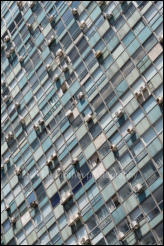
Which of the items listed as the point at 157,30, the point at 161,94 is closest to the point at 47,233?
the point at 161,94

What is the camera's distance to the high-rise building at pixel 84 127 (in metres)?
33.8

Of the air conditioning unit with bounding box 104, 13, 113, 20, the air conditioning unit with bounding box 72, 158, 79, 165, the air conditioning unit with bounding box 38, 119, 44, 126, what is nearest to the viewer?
the air conditioning unit with bounding box 72, 158, 79, 165

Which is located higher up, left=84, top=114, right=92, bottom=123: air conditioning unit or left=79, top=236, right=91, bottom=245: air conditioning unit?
left=84, top=114, right=92, bottom=123: air conditioning unit

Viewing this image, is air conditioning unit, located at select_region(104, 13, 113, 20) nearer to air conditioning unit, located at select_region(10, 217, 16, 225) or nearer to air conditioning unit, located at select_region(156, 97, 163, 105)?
air conditioning unit, located at select_region(156, 97, 163, 105)

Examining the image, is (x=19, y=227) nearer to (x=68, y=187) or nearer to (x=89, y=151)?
(x=68, y=187)

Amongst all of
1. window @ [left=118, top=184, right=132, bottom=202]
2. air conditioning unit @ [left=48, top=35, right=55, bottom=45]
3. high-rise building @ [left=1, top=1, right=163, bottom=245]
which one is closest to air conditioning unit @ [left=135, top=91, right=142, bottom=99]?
high-rise building @ [left=1, top=1, right=163, bottom=245]

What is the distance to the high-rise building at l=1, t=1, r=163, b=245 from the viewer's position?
3378 cm

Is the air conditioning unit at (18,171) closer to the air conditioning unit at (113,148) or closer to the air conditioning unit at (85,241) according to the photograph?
the air conditioning unit at (85,241)

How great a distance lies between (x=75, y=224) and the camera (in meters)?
36.6

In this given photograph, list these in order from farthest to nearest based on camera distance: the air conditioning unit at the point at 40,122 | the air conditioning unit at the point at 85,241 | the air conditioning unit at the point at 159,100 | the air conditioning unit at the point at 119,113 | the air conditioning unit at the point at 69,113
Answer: the air conditioning unit at the point at 40,122
the air conditioning unit at the point at 69,113
the air conditioning unit at the point at 119,113
the air conditioning unit at the point at 85,241
the air conditioning unit at the point at 159,100

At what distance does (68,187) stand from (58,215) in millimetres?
1991

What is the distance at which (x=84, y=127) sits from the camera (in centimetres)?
3831

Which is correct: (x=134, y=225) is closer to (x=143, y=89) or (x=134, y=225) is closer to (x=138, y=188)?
(x=138, y=188)

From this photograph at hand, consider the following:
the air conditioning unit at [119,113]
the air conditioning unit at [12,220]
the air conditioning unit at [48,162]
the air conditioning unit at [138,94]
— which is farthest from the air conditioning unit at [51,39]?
the air conditioning unit at [12,220]
